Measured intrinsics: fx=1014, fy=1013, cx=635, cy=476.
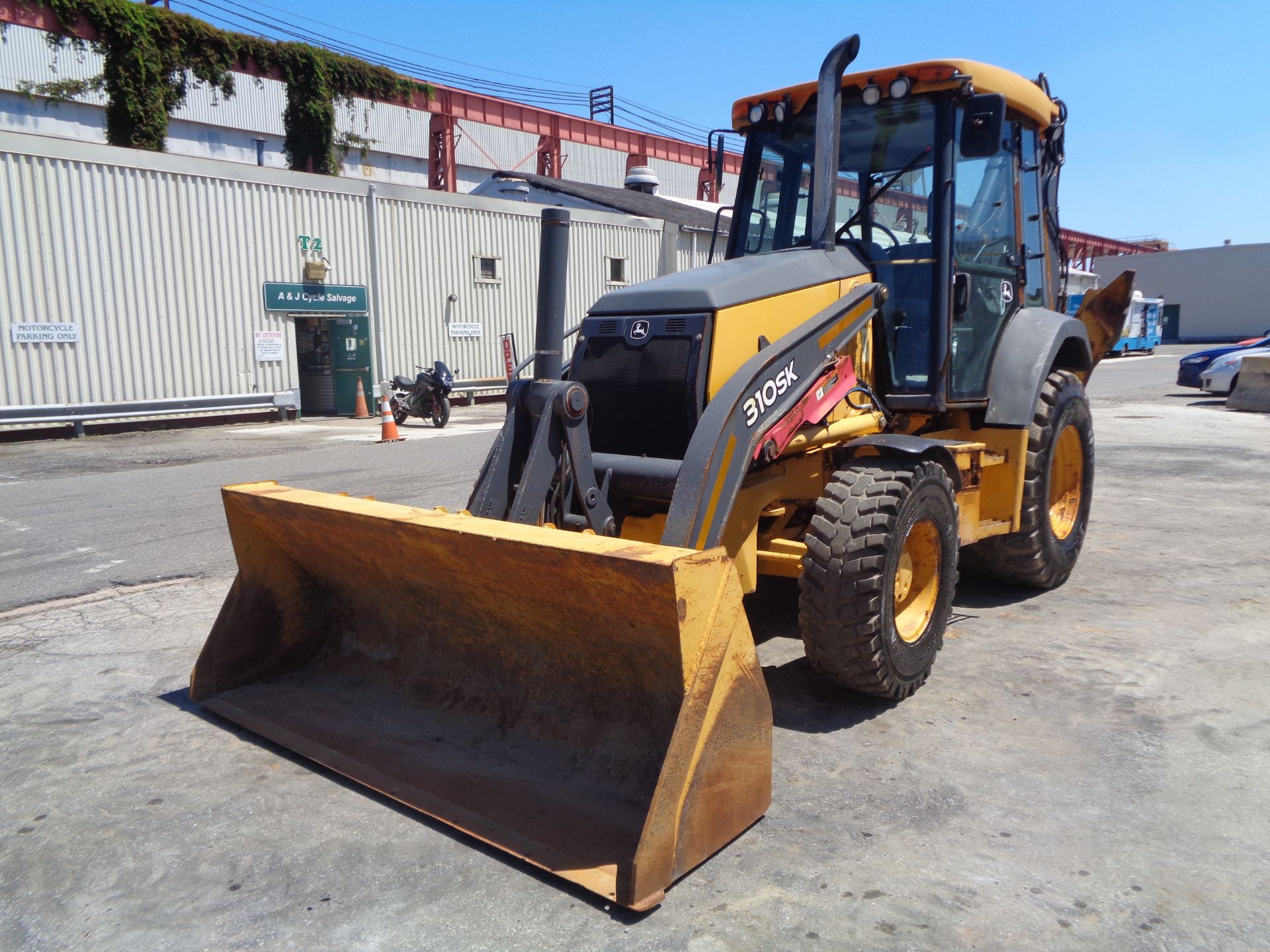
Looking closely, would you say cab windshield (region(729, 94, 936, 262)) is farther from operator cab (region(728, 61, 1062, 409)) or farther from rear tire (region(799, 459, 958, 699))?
rear tire (region(799, 459, 958, 699))

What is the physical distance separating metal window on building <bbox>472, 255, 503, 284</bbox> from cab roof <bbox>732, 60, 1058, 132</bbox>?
1650 cm

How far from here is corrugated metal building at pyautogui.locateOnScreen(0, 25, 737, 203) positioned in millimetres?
29438

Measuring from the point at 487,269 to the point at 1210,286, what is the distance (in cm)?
5216

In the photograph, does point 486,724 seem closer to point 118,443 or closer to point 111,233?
point 118,443

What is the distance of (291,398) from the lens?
1839cm

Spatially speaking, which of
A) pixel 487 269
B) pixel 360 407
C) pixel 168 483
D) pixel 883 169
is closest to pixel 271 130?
pixel 487 269

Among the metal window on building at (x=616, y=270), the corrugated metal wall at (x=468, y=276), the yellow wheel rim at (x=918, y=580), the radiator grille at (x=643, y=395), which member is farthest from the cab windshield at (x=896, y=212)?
the metal window on building at (x=616, y=270)

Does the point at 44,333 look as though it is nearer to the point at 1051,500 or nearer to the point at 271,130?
the point at 1051,500

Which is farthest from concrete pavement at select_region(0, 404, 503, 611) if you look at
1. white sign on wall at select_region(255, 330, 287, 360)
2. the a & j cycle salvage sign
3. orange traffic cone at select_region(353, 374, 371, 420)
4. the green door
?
the a & j cycle salvage sign

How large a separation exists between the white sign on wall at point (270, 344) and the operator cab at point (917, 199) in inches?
555

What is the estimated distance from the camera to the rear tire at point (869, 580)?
4.04m

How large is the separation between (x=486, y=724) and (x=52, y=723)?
6.46 feet

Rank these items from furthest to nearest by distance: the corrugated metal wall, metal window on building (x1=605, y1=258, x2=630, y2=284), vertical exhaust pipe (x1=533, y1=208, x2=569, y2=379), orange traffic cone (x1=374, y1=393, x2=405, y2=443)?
metal window on building (x1=605, y1=258, x2=630, y2=284) < the corrugated metal wall < orange traffic cone (x1=374, y1=393, x2=405, y2=443) < vertical exhaust pipe (x1=533, y1=208, x2=569, y2=379)

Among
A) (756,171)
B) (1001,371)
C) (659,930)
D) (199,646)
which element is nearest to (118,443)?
(199,646)
